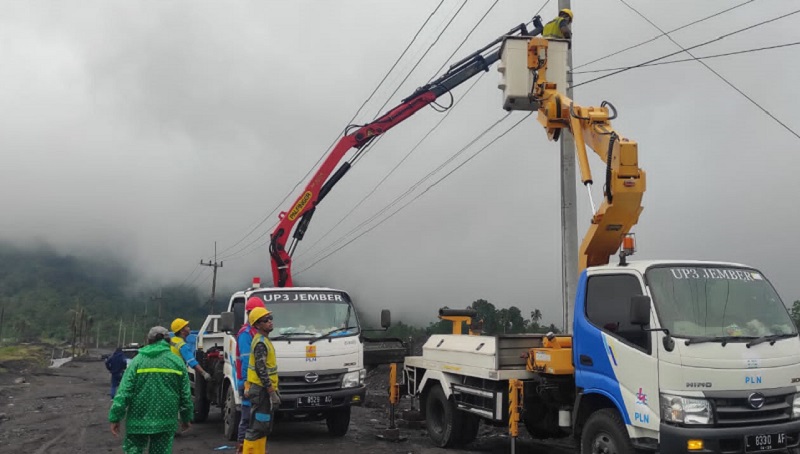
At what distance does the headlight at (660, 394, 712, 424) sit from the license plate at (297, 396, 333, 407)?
5.66 m

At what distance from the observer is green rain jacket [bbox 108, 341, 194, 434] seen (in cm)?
557

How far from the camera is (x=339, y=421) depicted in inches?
431

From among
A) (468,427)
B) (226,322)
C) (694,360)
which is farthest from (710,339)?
(226,322)

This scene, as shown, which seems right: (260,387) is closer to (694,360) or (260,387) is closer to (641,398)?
(641,398)

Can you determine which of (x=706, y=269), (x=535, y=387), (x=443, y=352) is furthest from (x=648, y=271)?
(x=443, y=352)

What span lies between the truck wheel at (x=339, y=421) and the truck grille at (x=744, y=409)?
6.43m

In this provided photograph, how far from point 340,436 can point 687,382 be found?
668cm

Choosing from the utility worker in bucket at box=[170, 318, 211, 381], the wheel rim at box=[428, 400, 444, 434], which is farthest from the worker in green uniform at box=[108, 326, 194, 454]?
the wheel rim at box=[428, 400, 444, 434]

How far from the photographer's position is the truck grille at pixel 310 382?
9.94 meters

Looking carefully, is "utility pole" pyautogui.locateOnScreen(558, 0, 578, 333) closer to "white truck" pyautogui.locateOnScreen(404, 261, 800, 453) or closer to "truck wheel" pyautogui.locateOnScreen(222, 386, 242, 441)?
"white truck" pyautogui.locateOnScreen(404, 261, 800, 453)

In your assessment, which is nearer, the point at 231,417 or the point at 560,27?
the point at 231,417

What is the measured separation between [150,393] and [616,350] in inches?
173

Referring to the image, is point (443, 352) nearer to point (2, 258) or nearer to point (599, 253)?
point (599, 253)

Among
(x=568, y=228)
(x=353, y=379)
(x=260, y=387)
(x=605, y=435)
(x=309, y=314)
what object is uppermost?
(x=568, y=228)
